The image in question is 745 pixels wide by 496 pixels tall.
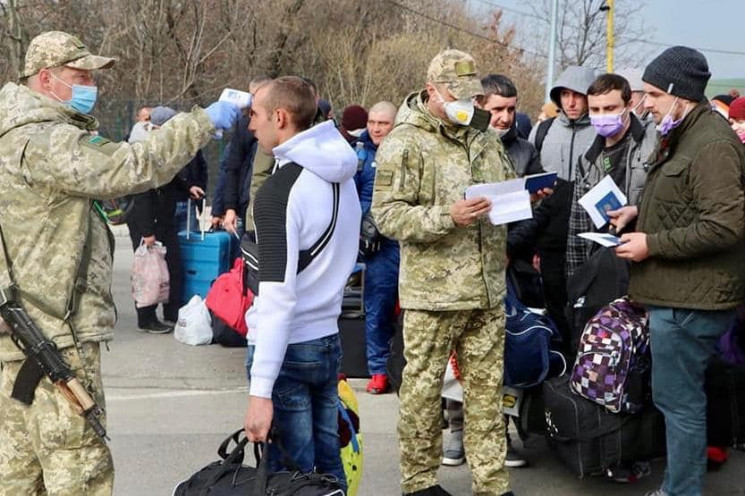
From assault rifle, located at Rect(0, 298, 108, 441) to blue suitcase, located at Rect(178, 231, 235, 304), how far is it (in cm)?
485

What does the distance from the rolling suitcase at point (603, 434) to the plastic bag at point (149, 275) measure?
4.41 m

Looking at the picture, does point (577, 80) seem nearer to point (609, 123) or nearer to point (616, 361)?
point (609, 123)

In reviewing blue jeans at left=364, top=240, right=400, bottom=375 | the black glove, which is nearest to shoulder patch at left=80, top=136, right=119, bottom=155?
the black glove

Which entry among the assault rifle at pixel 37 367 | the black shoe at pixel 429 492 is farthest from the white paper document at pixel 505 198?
the assault rifle at pixel 37 367

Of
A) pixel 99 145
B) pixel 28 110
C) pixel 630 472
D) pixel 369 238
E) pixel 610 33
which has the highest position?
pixel 610 33

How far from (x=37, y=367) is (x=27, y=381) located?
0.24 ft

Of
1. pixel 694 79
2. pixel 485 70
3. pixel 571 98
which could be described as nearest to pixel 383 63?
pixel 485 70

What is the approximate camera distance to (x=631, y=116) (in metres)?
4.96

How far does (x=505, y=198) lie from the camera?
4.02 m

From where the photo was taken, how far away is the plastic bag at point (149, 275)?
783 centimetres

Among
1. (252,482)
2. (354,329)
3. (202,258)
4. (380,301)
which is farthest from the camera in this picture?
(202,258)

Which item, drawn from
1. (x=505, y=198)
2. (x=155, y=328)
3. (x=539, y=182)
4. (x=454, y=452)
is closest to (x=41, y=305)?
(x=505, y=198)

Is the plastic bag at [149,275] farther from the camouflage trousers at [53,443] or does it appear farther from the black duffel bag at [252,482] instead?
the black duffel bag at [252,482]

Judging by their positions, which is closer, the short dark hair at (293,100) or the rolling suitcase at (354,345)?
the short dark hair at (293,100)
